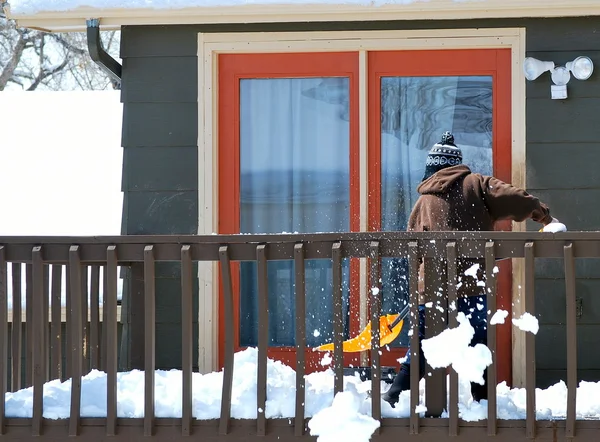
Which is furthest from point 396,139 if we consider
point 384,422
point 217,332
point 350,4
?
point 384,422

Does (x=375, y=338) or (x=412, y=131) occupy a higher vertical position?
(x=412, y=131)

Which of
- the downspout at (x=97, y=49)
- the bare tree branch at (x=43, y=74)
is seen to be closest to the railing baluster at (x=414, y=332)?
the downspout at (x=97, y=49)

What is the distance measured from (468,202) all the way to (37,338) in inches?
90.4

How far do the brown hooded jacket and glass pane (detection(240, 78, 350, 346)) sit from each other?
147 cm

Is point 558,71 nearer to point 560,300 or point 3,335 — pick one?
point 560,300

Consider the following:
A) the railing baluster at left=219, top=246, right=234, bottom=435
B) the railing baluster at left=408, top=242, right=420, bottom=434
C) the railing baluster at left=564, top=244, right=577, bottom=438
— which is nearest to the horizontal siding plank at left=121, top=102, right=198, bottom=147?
the railing baluster at left=219, top=246, right=234, bottom=435

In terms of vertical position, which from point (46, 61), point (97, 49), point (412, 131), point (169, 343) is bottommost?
point (169, 343)

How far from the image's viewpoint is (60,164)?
1024cm

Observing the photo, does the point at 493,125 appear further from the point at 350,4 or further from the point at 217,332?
the point at 217,332

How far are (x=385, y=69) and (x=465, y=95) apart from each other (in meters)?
0.56

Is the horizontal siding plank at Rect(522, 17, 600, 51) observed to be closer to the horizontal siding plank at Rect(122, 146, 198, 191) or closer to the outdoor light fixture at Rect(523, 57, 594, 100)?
the outdoor light fixture at Rect(523, 57, 594, 100)

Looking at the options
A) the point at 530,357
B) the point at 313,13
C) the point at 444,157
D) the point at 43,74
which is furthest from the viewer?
the point at 43,74

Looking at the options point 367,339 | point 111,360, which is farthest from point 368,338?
point 111,360

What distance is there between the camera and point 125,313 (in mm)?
6637
